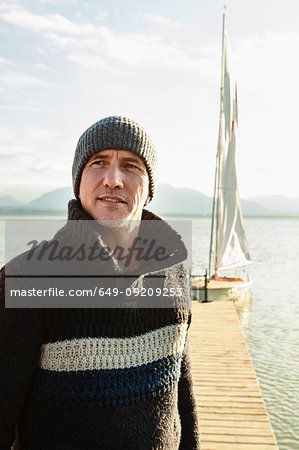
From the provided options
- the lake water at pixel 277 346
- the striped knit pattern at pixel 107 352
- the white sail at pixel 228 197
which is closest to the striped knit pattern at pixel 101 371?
the striped knit pattern at pixel 107 352

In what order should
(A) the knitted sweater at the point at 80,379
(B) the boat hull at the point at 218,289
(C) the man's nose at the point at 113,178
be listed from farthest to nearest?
(B) the boat hull at the point at 218,289 → (C) the man's nose at the point at 113,178 → (A) the knitted sweater at the point at 80,379

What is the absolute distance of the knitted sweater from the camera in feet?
4.33

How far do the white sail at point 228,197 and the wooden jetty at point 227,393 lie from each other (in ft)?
30.0

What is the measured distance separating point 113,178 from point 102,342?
22.9 inches

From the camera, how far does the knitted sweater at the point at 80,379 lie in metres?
1.32

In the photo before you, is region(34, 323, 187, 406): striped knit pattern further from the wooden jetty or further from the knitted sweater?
the wooden jetty

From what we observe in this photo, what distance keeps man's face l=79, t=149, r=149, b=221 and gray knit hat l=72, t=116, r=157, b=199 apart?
3cm

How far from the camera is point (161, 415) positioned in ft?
5.08

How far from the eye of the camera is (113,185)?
1560 mm

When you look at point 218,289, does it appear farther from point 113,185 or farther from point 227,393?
point 113,185

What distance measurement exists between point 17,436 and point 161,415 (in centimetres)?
51

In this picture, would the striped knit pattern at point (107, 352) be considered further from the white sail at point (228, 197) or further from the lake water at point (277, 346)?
the white sail at point (228, 197)

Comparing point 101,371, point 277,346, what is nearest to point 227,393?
point 101,371
